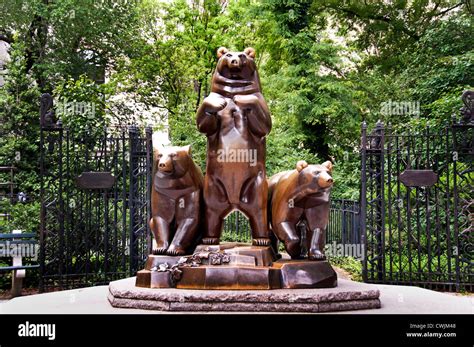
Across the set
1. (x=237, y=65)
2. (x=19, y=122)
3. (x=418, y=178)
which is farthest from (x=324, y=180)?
(x=19, y=122)

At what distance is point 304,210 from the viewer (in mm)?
5945

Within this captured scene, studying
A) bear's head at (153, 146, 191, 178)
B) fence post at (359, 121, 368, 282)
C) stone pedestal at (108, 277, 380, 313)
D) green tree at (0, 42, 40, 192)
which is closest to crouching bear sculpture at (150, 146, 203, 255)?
bear's head at (153, 146, 191, 178)

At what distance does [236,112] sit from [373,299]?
Answer: 2423 millimetres

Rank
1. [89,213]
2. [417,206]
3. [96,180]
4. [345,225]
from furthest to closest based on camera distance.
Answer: [345,225]
[89,213]
[96,180]
[417,206]

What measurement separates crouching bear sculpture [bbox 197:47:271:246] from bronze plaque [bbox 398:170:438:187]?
16.3 feet

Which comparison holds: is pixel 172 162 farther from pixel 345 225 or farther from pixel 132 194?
pixel 345 225

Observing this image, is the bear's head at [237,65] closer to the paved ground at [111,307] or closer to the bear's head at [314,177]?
the bear's head at [314,177]

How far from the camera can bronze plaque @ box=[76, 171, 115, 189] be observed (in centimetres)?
1038

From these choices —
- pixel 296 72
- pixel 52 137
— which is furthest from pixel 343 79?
pixel 52 137

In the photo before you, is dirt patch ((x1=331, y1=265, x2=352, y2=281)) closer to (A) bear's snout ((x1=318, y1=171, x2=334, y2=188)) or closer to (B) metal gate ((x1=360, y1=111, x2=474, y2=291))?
(B) metal gate ((x1=360, y1=111, x2=474, y2=291))

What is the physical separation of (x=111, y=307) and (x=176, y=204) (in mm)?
1294

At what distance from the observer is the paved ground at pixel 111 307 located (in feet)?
16.9

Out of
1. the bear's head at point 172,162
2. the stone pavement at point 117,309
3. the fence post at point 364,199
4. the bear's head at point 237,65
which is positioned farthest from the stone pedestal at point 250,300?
the fence post at point 364,199
